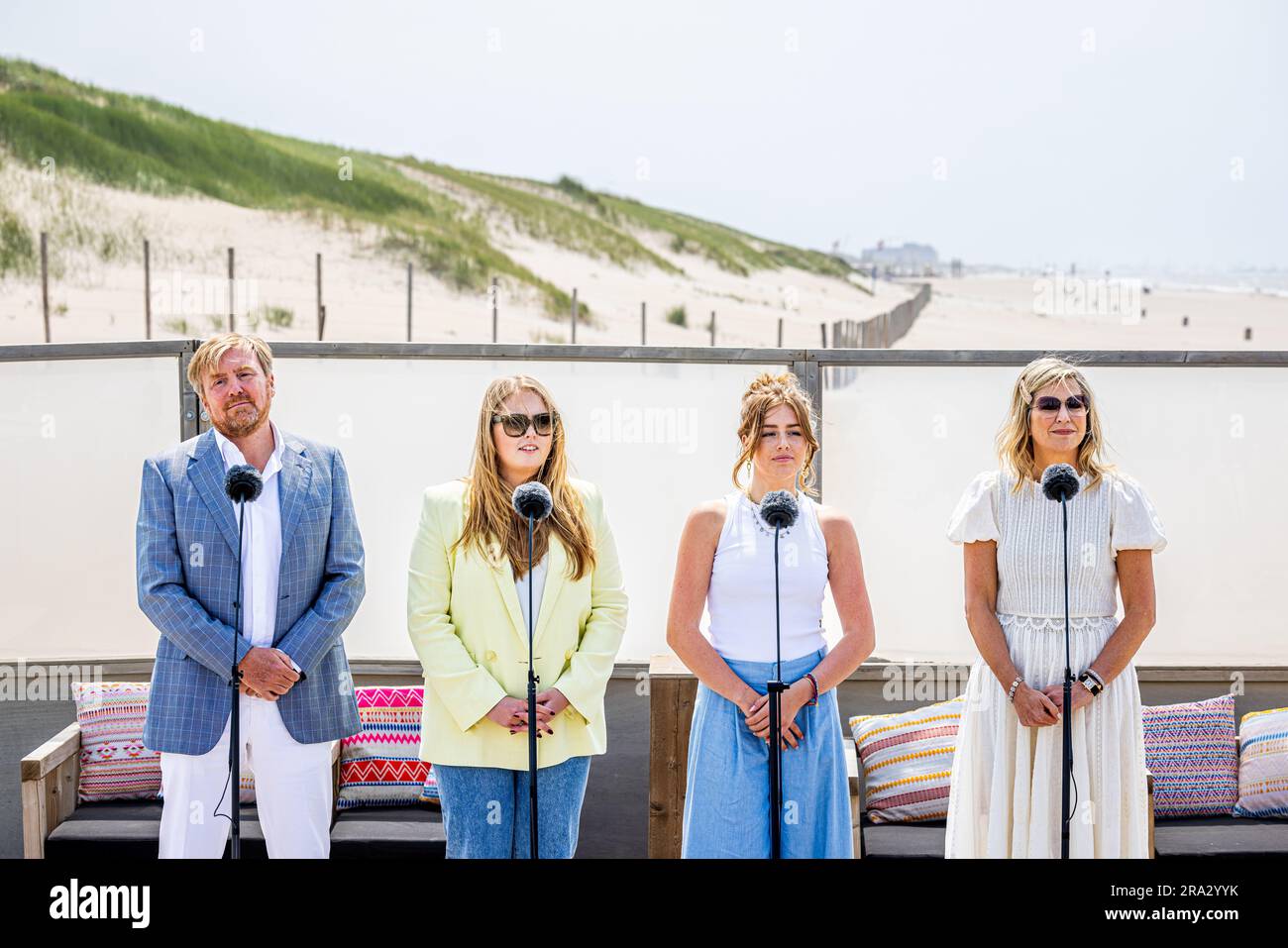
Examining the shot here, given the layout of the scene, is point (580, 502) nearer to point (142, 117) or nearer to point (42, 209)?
point (42, 209)

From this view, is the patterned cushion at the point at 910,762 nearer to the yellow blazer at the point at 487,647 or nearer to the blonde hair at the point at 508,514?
the yellow blazer at the point at 487,647

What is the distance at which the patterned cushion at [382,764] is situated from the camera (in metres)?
4.61

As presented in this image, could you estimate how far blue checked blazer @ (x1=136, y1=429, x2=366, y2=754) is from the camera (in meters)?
3.47

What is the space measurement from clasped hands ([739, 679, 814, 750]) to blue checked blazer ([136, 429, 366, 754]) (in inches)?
41.8

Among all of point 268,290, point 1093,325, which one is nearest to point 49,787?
point 268,290

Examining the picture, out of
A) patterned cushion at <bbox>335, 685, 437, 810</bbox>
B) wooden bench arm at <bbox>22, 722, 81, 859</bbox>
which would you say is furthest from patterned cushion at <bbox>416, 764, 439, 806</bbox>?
wooden bench arm at <bbox>22, 722, 81, 859</bbox>

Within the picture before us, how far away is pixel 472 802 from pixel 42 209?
34.7 meters

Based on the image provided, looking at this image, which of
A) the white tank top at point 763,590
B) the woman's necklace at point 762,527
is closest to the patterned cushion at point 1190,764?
the white tank top at point 763,590

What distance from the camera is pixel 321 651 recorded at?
139 inches

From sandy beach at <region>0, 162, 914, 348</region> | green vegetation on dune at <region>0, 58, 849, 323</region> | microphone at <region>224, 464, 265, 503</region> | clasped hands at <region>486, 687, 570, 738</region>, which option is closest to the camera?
microphone at <region>224, 464, 265, 503</region>

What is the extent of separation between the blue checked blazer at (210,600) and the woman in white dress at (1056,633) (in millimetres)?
1680

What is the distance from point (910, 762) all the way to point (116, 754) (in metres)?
2.63

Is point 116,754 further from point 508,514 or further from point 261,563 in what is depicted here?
point 508,514

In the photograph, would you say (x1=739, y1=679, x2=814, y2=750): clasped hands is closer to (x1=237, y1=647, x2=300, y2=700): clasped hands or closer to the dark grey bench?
(x1=237, y1=647, x2=300, y2=700): clasped hands
